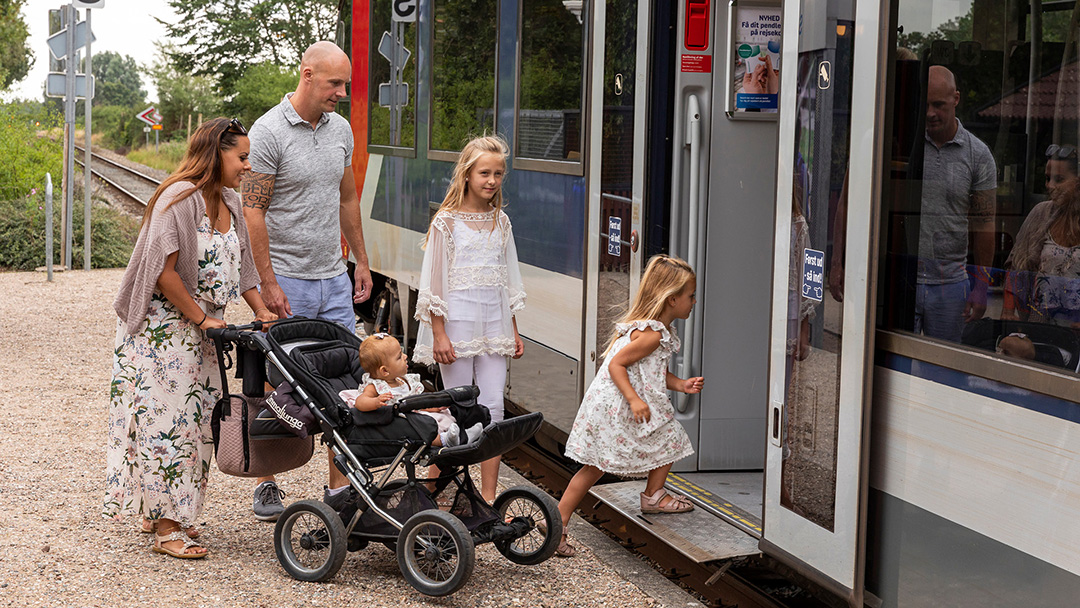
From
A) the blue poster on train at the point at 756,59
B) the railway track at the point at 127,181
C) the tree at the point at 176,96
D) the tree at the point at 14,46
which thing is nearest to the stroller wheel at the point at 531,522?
the blue poster on train at the point at 756,59

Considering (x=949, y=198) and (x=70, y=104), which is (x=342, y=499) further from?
(x=70, y=104)

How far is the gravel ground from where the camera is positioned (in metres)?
4.60

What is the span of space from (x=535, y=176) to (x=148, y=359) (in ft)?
7.98

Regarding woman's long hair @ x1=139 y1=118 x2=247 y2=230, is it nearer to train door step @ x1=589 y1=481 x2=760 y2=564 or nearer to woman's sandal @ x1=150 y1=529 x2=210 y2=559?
woman's sandal @ x1=150 y1=529 x2=210 y2=559

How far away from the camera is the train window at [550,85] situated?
597 centimetres

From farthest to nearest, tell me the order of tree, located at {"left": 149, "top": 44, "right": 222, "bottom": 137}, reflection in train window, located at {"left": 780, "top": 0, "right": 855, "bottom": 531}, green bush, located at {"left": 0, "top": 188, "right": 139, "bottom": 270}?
tree, located at {"left": 149, "top": 44, "right": 222, "bottom": 137}
green bush, located at {"left": 0, "top": 188, "right": 139, "bottom": 270}
reflection in train window, located at {"left": 780, "top": 0, "right": 855, "bottom": 531}

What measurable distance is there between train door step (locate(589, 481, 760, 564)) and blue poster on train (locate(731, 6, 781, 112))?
1.75 meters

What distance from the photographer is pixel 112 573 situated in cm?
487

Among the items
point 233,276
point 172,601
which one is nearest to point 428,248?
point 233,276

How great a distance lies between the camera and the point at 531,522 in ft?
15.5

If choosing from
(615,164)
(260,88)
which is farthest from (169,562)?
(260,88)

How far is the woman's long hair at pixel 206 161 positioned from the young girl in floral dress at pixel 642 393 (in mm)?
1688

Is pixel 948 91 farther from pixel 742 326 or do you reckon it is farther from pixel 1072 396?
pixel 742 326

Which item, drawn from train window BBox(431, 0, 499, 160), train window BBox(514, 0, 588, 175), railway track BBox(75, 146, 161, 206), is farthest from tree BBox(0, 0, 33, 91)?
train window BBox(514, 0, 588, 175)
